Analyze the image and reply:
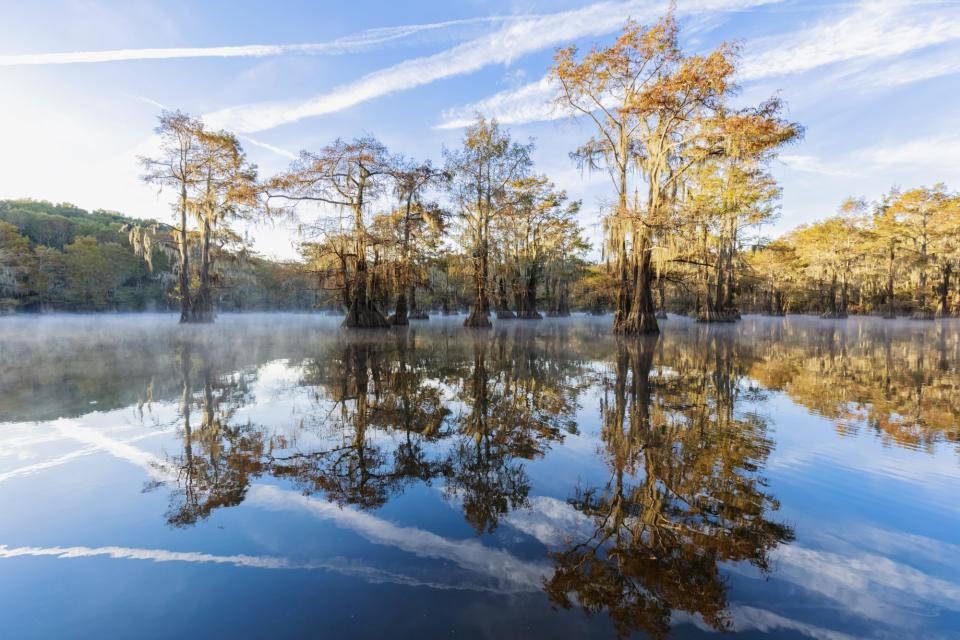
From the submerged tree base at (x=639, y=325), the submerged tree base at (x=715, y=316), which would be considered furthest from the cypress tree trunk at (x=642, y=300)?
the submerged tree base at (x=715, y=316)

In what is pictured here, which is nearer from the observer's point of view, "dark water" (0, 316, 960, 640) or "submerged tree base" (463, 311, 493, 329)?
"dark water" (0, 316, 960, 640)

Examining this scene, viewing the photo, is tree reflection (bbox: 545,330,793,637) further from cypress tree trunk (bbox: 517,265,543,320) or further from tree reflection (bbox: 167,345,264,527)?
cypress tree trunk (bbox: 517,265,543,320)

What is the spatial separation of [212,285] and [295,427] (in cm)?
3091

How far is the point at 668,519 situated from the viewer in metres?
2.49

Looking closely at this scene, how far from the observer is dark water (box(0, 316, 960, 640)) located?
5.77 ft

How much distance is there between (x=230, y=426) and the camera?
4.45 meters

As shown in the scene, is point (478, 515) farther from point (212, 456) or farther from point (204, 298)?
point (204, 298)

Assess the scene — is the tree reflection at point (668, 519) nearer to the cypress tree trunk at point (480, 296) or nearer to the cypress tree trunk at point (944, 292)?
the cypress tree trunk at point (480, 296)

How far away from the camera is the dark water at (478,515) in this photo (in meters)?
1.76

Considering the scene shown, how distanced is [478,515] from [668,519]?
1176mm

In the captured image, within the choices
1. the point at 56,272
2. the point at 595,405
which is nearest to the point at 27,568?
the point at 595,405

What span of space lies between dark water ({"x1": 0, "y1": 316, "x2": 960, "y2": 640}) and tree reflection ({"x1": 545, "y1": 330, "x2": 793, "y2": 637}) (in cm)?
2

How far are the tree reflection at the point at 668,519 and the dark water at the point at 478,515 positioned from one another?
15mm

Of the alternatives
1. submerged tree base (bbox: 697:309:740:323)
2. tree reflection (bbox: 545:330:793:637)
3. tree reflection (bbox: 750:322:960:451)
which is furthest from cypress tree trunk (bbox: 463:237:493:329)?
tree reflection (bbox: 545:330:793:637)
